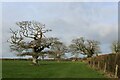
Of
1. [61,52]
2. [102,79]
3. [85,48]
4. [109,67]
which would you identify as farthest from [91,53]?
[102,79]

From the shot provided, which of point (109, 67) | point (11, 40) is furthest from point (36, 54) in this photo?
point (109, 67)

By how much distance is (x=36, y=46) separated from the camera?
69.7m

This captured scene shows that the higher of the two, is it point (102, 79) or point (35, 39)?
point (35, 39)

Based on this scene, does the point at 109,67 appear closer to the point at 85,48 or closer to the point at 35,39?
the point at 35,39

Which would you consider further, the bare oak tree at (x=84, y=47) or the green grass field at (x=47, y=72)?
the bare oak tree at (x=84, y=47)

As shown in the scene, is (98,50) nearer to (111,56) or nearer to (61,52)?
(61,52)

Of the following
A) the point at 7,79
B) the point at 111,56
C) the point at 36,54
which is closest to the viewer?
the point at 7,79

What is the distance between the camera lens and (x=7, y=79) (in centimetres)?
2719

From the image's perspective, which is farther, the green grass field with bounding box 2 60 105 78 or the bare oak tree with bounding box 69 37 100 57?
the bare oak tree with bounding box 69 37 100 57

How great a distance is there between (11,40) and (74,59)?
261 feet

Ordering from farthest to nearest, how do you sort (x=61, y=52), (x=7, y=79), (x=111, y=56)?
(x=61, y=52) → (x=111, y=56) → (x=7, y=79)

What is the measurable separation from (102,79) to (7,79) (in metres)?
8.49

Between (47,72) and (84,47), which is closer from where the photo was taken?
(47,72)

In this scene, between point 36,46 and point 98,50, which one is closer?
point 36,46
